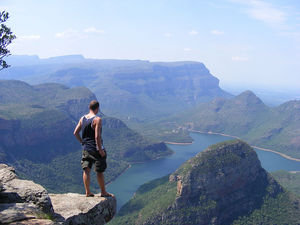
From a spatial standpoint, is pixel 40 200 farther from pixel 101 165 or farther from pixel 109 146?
pixel 109 146

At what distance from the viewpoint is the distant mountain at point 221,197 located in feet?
239

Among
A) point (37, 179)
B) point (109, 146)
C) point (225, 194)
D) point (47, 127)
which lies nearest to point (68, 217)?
point (225, 194)

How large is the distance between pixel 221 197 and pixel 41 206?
7272 centimetres

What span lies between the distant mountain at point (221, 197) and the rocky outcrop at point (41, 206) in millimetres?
62787

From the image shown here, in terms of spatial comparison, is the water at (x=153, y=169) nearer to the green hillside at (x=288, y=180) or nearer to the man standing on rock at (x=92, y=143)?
the green hillside at (x=288, y=180)

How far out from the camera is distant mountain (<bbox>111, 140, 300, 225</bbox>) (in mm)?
72812

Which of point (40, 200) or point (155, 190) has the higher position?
point (40, 200)

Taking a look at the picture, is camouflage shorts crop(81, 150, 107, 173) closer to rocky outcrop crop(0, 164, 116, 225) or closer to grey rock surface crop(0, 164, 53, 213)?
rocky outcrop crop(0, 164, 116, 225)

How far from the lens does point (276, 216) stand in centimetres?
7462

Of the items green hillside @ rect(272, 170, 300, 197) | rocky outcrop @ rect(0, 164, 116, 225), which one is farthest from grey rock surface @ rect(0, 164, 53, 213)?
green hillside @ rect(272, 170, 300, 197)

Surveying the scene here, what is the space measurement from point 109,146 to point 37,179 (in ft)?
Result: 228

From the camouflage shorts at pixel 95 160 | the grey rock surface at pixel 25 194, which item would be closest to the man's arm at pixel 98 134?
the camouflage shorts at pixel 95 160

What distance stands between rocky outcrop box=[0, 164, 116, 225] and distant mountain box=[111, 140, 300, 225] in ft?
206

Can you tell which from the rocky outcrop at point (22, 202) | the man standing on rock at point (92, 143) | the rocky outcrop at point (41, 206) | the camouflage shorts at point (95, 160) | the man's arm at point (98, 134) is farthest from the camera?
the camouflage shorts at point (95, 160)
